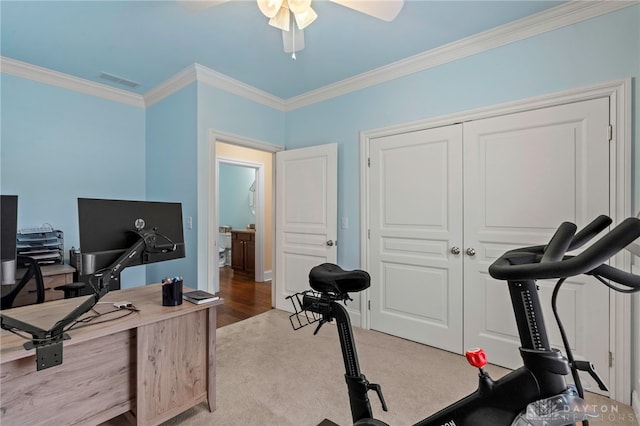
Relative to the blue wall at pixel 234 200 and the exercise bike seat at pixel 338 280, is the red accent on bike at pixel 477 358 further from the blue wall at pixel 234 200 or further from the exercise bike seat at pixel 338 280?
the blue wall at pixel 234 200

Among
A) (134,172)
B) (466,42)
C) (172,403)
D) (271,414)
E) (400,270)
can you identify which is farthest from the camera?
(134,172)

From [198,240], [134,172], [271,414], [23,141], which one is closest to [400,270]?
[271,414]

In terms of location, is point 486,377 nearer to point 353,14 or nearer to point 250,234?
point 353,14

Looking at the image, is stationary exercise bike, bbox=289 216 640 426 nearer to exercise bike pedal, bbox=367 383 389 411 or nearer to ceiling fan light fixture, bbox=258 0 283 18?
exercise bike pedal, bbox=367 383 389 411

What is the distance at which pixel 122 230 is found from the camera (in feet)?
4.62

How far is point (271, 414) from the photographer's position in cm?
178

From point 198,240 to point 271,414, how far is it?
1759mm

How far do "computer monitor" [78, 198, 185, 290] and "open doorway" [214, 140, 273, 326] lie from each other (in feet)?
6.47

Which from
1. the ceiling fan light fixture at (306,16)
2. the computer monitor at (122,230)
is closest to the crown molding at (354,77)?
the ceiling fan light fixture at (306,16)

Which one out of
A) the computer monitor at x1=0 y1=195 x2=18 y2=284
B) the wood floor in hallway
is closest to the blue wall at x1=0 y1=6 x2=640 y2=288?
the wood floor in hallway

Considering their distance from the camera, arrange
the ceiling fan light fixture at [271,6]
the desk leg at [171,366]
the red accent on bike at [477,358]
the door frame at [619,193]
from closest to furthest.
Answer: the red accent on bike at [477,358] → the desk leg at [171,366] → the ceiling fan light fixture at [271,6] → the door frame at [619,193]

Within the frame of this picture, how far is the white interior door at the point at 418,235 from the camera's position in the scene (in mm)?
2572

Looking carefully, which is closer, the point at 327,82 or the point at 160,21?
the point at 160,21

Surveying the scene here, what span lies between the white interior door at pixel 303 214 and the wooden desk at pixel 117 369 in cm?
175
